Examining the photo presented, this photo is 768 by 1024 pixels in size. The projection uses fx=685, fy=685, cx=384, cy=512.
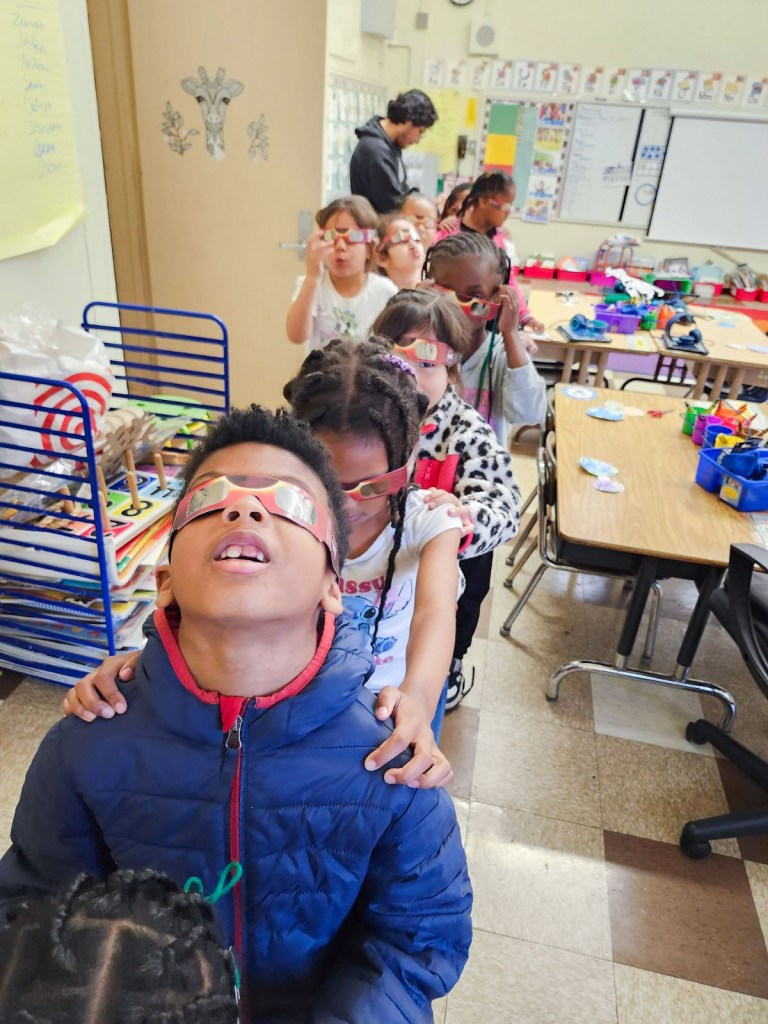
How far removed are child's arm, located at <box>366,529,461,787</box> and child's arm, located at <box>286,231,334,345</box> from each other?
4.40 feet

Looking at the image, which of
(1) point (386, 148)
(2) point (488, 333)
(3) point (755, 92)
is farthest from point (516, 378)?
(3) point (755, 92)

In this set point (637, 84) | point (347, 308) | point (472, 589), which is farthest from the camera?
point (637, 84)

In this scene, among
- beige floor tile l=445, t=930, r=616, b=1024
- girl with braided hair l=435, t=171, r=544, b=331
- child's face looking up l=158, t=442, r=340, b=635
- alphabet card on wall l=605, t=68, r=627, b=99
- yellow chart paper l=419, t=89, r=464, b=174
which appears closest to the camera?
child's face looking up l=158, t=442, r=340, b=635

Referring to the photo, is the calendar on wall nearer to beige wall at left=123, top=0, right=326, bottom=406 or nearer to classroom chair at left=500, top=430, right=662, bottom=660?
beige wall at left=123, top=0, right=326, bottom=406

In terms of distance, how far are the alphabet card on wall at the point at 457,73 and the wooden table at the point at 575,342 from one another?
209 centimetres

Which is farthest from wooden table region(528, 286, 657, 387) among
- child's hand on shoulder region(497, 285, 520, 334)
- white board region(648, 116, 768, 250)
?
child's hand on shoulder region(497, 285, 520, 334)

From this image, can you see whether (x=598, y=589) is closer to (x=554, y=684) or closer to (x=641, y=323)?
(x=554, y=684)

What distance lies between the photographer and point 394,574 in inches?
46.4

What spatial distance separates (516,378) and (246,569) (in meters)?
1.49

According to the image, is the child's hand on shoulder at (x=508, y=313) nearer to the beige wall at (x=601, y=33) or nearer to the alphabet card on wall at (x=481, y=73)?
the beige wall at (x=601, y=33)

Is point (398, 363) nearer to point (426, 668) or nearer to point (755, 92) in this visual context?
point (426, 668)

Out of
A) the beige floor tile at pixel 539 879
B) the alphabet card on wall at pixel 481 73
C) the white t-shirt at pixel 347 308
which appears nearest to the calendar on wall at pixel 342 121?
the white t-shirt at pixel 347 308

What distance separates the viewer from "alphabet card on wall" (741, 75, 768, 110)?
5125 millimetres

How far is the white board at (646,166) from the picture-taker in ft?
17.6
